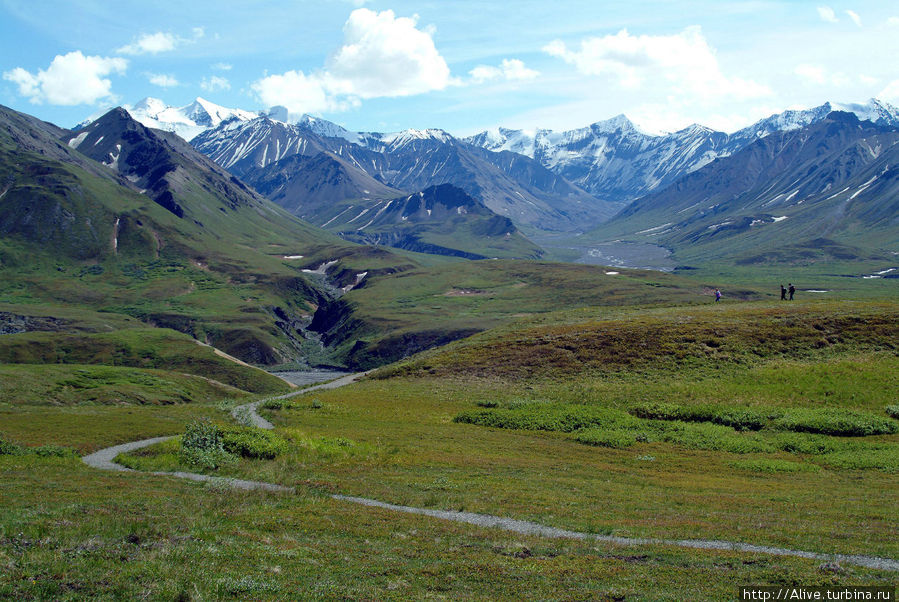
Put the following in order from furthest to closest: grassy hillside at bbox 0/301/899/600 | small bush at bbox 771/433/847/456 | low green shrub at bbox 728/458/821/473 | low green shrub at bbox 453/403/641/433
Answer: low green shrub at bbox 453/403/641/433 < small bush at bbox 771/433/847/456 < low green shrub at bbox 728/458/821/473 < grassy hillside at bbox 0/301/899/600

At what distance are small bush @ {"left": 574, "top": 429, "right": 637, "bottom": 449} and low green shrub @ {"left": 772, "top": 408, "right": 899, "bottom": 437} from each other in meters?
11.7

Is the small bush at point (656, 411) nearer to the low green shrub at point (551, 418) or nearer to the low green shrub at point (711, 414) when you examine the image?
the low green shrub at point (711, 414)

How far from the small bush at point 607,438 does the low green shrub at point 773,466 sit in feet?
25.3

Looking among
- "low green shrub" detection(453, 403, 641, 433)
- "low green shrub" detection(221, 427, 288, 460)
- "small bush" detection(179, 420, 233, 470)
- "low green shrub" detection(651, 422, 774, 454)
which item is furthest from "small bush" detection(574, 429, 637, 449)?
"small bush" detection(179, 420, 233, 470)

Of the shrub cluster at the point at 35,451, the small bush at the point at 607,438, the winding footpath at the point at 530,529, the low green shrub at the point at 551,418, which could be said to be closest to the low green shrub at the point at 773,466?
the small bush at the point at 607,438

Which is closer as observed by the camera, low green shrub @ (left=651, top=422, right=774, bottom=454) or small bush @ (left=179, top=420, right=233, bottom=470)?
small bush @ (left=179, top=420, right=233, bottom=470)

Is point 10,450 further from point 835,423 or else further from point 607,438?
point 835,423

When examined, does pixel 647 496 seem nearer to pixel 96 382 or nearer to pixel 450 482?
pixel 450 482

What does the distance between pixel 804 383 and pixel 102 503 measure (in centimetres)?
5817

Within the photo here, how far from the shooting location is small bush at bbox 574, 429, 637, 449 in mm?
47272

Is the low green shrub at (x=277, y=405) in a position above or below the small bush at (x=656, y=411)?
below

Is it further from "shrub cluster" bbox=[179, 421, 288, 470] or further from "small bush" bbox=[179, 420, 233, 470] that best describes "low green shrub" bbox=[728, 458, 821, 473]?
"small bush" bbox=[179, 420, 233, 470]

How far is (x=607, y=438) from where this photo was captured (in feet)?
159

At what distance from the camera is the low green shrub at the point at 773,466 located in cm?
3966
